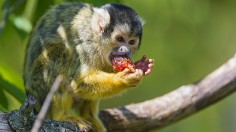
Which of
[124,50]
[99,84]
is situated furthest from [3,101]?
[124,50]

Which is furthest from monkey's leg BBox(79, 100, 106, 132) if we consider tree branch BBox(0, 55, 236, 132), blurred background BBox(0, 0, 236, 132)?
blurred background BBox(0, 0, 236, 132)

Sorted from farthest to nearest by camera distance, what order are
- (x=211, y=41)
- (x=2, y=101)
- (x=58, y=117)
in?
1. (x=211, y=41)
2. (x=58, y=117)
3. (x=2, y=101)

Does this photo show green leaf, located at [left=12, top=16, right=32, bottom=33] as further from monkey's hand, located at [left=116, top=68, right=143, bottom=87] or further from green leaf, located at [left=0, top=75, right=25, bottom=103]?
monkey's hand, located at [left=116, top=68, right=143, bottom=87]

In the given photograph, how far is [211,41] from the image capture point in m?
12.0

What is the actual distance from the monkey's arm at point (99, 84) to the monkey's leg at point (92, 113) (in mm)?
382

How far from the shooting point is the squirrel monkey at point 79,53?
5.99 meters

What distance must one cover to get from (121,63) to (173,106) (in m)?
0.95

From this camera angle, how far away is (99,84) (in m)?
5.95

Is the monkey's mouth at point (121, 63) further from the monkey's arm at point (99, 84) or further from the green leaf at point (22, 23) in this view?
the green leaf at point (22, 23)

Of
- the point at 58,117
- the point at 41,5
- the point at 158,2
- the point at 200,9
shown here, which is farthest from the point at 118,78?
the point at 200,9

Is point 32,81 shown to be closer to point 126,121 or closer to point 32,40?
point 32,40

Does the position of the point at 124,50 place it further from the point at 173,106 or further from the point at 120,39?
the point at 173,106

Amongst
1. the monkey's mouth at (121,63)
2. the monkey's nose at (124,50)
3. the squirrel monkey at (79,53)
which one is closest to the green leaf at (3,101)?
the squirrel monkey at (79,53)

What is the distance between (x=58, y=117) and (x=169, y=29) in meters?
5.20
